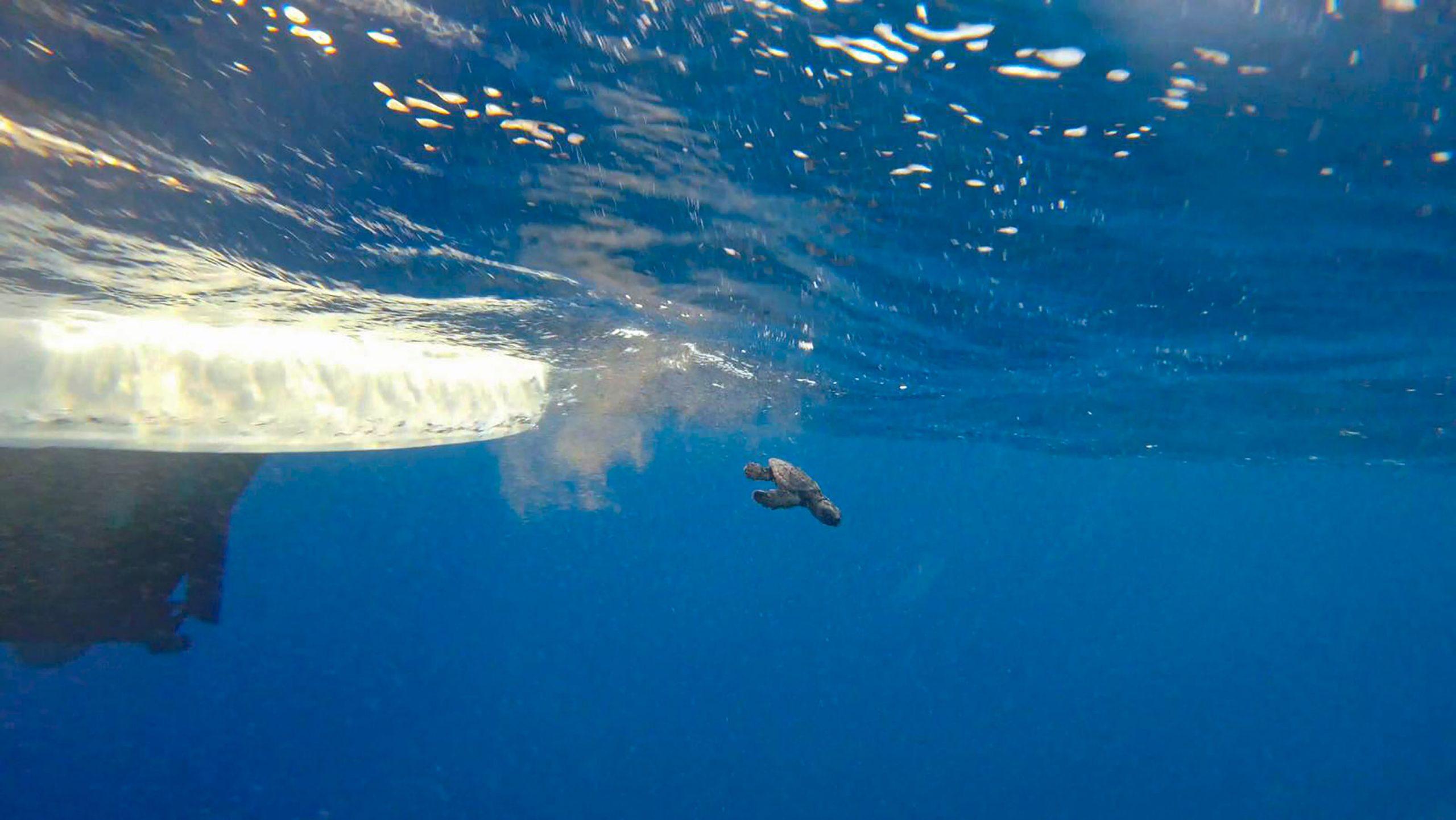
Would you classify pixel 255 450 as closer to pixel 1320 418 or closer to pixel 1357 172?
pixel 1357 172

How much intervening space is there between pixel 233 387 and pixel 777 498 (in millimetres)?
11627

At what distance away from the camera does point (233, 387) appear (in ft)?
42.9

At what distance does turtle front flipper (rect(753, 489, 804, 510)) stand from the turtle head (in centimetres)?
17

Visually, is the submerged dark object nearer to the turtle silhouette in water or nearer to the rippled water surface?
the rippled water surface

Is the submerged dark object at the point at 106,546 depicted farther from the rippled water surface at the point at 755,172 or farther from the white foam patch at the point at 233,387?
the rippled water surface at the point at 755,172

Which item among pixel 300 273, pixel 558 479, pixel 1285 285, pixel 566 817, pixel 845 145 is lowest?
pixel 566 817

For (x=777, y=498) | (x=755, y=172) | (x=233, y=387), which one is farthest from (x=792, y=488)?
(x=233, y=387)

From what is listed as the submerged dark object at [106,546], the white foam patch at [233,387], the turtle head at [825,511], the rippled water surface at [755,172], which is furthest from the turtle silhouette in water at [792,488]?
the submerged dark object at [106,546]

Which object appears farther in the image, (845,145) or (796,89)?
(845,145)

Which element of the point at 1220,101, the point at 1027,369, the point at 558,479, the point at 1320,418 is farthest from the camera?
the point at 558,479

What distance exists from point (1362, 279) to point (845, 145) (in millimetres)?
9620

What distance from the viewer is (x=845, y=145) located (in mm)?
8312

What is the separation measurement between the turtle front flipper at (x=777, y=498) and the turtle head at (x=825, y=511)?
166 millimetres

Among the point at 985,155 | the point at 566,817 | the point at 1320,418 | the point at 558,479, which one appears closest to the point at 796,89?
the point at 985,155
